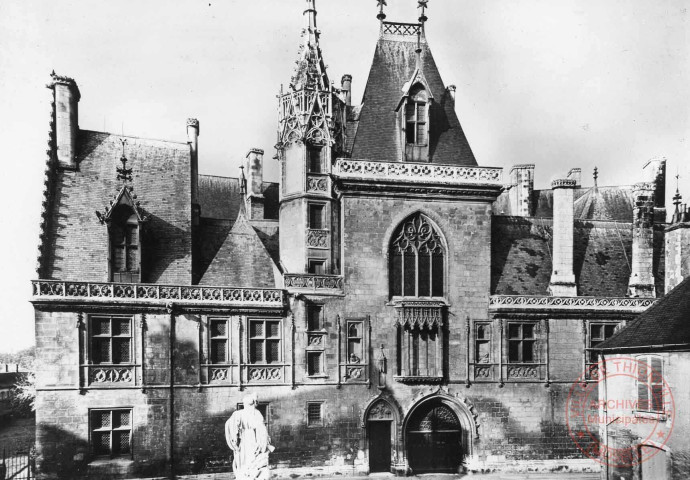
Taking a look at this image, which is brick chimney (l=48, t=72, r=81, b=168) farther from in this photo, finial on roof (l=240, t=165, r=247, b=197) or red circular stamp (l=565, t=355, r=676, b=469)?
red circular stamp (l=565, t=355, r=676, b=469)

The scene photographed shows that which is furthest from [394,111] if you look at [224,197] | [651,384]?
[224,197]

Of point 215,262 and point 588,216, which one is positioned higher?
point 588,216

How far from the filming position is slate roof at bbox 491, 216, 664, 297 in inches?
953

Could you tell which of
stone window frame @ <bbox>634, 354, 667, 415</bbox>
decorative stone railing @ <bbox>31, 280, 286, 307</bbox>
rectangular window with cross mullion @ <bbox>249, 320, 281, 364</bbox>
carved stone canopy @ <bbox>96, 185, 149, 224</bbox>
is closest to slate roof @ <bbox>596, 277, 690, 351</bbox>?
stone window frame @ <bbox>634, 354, 667, 415</bbox>

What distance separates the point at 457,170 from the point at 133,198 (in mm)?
13055

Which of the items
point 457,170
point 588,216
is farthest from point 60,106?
point 588,216

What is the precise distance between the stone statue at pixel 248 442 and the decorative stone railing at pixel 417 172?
1176cm

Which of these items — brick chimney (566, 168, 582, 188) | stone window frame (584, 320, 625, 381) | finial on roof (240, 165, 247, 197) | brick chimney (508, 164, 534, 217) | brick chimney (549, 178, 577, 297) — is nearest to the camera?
stone window frame (584, 320, 625, 381)

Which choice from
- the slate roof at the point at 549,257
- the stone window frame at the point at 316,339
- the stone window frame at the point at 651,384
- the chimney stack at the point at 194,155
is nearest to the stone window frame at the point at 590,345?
the slate roof at the point at 549,257

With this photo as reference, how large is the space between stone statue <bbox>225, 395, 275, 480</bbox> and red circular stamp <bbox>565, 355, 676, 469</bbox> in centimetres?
1263

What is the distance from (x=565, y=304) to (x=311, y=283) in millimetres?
10790

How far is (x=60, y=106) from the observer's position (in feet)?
72.0

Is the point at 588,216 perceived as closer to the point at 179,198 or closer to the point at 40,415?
the point at 179,198

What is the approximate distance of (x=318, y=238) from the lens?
2258cm
